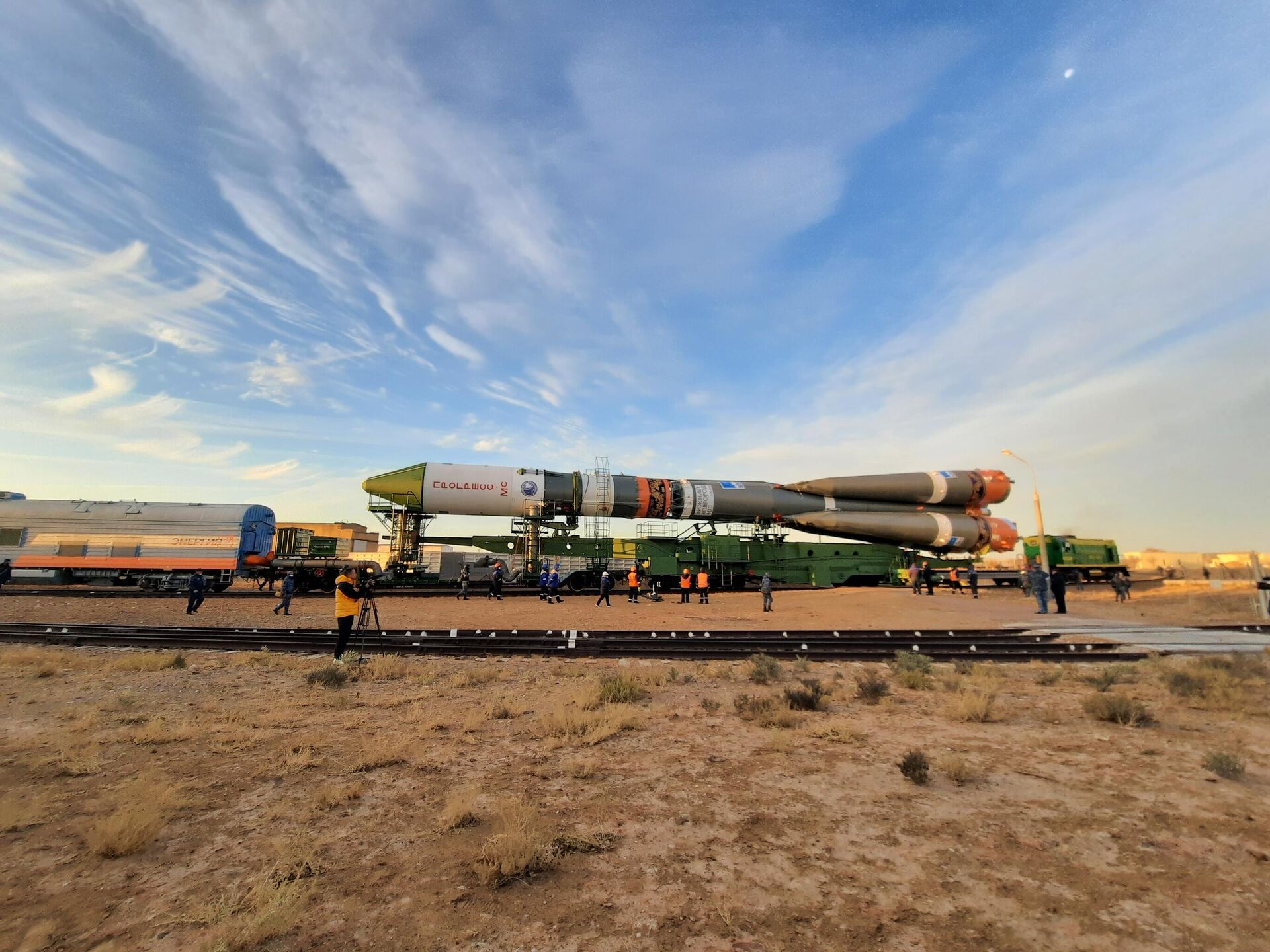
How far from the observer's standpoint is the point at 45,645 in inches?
484

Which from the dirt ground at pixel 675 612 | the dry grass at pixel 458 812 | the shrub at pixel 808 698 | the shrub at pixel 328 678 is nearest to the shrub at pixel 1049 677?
the shrub at pixel 808 698

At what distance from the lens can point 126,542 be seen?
93.4 ft

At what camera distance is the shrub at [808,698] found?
23.3ft

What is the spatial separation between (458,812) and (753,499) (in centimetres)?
2739

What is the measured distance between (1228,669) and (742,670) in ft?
23.8

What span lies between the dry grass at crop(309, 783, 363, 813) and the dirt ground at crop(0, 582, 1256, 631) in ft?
35.4

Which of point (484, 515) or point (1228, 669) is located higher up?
point (484, 515)

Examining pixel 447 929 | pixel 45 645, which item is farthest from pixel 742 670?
pixel 45 645

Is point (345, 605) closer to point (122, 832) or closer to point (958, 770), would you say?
point (122, 832)

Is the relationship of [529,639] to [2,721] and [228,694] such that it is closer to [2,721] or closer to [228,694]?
[228,694]

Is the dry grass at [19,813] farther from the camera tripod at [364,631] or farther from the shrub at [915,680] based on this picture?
the shrub at [915,680]

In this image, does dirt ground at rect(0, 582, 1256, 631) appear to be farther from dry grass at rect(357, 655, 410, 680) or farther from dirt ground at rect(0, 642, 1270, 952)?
dirt ground at rect(0, 642, 1270, 952)

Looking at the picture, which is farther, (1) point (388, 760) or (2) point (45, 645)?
(2) point (45, 645)

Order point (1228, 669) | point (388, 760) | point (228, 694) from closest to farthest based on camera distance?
1. point (388, 760)
2. point (228, 694)
3. point (1228, 669)
